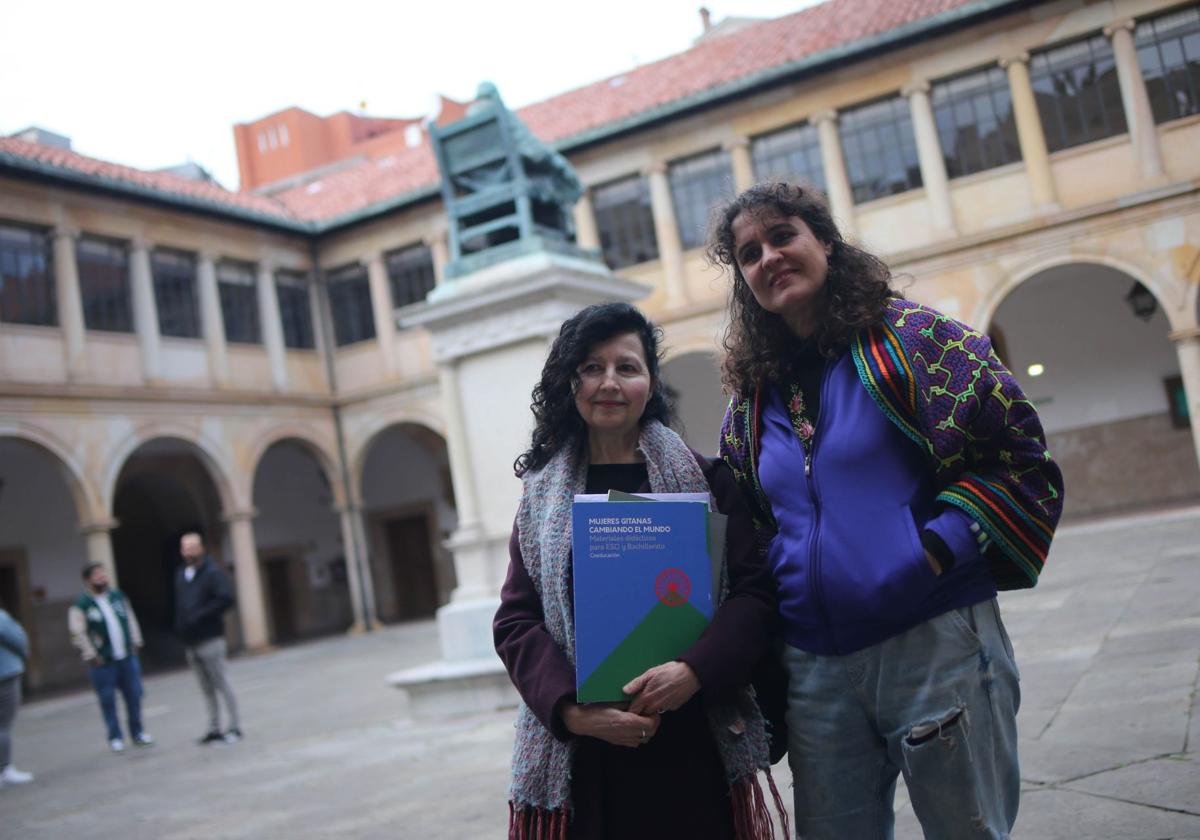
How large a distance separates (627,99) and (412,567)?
36.6 ft

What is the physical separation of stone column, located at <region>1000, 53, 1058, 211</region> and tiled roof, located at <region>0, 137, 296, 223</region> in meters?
13.5

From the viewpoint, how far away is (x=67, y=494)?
19781mm

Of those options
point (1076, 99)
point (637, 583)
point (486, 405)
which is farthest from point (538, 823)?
point (1076, 99)

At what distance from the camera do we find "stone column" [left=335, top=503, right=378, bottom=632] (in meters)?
21.7

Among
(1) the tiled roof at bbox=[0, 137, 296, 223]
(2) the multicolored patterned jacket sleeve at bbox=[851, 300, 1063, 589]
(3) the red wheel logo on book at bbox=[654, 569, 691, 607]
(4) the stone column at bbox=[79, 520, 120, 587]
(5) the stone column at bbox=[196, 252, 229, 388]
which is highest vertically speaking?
(1) the tiled roof at bbox=[0, 137, 296, 223]

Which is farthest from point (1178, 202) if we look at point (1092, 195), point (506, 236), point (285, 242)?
point (285, 242)

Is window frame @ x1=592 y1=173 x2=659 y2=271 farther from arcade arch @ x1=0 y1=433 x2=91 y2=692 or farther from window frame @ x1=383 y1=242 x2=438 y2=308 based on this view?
arcade arch @ x1=0 y1=433 x2=91 y2=692

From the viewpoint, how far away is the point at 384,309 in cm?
2177

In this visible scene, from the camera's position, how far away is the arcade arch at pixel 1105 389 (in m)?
17.7

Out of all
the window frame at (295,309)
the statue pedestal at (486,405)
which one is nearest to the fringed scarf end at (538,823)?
the statue pedestal at (486,405)

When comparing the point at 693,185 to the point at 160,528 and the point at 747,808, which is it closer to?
the point at 160,528

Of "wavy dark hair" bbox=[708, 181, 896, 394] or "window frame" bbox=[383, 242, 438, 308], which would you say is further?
"window frame" bbox=[383, 242, 438, 308]

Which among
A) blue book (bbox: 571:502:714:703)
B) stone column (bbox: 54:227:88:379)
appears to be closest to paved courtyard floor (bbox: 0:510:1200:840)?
blue book (bbox: 571:502:714:703)

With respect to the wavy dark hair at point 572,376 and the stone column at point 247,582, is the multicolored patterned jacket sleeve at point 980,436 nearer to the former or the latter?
the wavy dark hair at point 572,376
